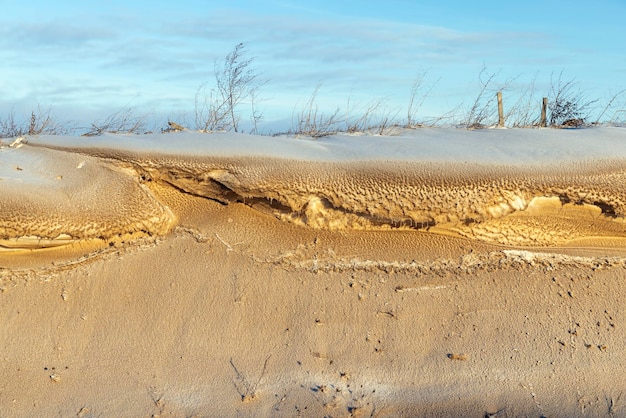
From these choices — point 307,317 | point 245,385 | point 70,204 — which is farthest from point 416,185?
point 70,204

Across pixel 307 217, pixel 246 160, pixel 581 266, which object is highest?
pixel 246 160

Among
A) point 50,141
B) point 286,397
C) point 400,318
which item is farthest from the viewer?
point 50,141

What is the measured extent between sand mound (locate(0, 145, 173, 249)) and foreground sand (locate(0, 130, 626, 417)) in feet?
0.07

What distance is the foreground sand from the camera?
8.51ft

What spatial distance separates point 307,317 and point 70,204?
3.33 feet

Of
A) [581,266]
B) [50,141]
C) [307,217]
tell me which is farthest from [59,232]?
[581,266]

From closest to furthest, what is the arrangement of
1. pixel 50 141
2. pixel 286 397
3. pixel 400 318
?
pixel 286 397
pixel 400 318
pixel 50 141

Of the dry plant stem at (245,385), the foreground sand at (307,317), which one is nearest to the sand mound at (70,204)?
the foreground sand at (307,317)

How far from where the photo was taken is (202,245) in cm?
285

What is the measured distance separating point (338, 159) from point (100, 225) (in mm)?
972

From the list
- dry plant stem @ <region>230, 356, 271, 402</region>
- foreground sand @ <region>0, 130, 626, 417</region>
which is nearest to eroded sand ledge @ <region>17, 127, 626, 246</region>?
foreground sand @ <region>0, 130, 626, 417</region>

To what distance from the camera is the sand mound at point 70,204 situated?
2.68 meters

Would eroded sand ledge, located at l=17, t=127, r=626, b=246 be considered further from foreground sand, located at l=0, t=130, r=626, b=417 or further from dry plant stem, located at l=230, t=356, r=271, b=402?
dry plant stem, located at l=230, t=356, r=271, b=402

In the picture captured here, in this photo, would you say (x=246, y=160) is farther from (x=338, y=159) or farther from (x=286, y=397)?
(x=286, y=397)
